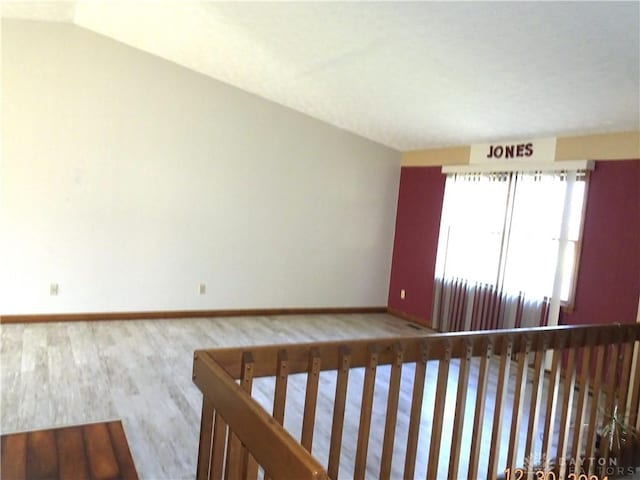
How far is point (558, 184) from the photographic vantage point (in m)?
4.57

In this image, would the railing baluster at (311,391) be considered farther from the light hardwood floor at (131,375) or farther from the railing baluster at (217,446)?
the light hardwood floor at (131,375)

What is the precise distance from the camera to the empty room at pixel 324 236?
228 cm

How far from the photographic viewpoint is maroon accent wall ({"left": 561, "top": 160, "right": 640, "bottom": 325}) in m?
3.94

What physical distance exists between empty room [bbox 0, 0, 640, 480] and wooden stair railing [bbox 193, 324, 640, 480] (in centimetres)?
1

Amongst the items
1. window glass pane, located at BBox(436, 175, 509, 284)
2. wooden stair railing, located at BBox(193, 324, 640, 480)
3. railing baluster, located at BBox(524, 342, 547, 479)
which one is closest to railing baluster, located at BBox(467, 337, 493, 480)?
wooden stair railing, located at BBox(193, 324, 640, 480)

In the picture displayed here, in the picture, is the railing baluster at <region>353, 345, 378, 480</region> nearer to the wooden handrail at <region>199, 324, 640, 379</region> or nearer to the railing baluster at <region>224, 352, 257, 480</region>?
the wooden handrail at <region>199, 324, 640, 379</region>

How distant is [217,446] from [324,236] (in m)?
5.02

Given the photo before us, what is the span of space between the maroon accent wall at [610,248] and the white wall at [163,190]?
2.94 meters

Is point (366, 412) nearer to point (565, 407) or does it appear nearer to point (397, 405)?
point (397, 405)

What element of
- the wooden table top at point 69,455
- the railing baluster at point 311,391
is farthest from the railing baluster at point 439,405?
the wooden table top at point 69,455

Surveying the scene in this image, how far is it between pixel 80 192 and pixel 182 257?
127 cm

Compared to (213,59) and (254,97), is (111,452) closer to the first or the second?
(213,59)

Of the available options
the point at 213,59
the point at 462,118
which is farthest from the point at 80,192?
the point at 462,118

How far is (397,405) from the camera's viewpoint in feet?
6.44
